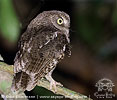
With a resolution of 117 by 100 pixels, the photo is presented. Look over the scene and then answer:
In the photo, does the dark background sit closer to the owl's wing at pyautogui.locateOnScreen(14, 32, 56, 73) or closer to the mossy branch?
the owl's wing at pyautogui.locateOnScreen(14, 32, 56, 73)

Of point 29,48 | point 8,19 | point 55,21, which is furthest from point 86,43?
point 29,48

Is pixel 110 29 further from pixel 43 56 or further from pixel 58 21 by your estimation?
pixel 43 56

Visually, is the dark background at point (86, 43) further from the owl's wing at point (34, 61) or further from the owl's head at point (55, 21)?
the owl's wing at point (34, 61)

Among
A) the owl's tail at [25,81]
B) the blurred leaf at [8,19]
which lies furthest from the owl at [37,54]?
the blurred leaf at [8,19]

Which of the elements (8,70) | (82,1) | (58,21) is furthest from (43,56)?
(82,1)

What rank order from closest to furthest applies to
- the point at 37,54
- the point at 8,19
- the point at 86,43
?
the point at 37,54, the point at 8,19, the point at 86,43

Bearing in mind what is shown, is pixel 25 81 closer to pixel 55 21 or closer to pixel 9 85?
pixel 9 85
